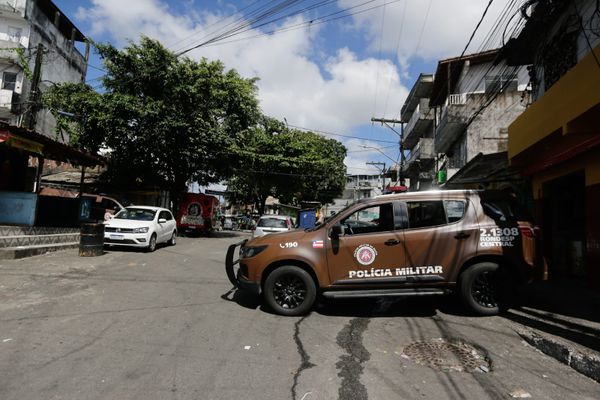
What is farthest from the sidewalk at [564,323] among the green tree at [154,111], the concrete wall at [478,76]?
the green tree at [154,111]

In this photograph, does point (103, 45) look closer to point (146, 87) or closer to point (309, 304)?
point (146, 87)

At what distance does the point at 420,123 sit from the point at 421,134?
139 inches

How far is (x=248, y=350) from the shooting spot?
471 centimetres

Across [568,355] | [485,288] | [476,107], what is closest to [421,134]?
[476,107]

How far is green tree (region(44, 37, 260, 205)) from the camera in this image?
21359 millimetres

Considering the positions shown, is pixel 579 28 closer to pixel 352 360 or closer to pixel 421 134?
pixel 352 360

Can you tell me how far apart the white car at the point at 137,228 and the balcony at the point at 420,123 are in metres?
22.3

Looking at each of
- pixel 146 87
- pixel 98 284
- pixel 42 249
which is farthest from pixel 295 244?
pixel 146 87

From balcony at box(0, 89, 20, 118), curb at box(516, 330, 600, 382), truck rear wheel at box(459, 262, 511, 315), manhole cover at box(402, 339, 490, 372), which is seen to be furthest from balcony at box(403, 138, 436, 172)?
balcony at box(0, 89, 20, 118)

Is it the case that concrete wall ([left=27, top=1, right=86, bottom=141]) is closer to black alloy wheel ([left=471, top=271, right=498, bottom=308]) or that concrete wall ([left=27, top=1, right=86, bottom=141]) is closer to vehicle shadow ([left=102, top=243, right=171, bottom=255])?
vehicle shadow ([left=102, top=243, right=171, bottom=255])

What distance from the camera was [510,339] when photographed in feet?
17.6

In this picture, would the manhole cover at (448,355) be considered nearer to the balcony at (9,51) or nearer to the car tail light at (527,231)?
the car tail light at (527,231)

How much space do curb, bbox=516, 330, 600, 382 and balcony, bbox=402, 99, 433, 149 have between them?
27.8 meters

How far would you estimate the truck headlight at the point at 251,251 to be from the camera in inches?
256
